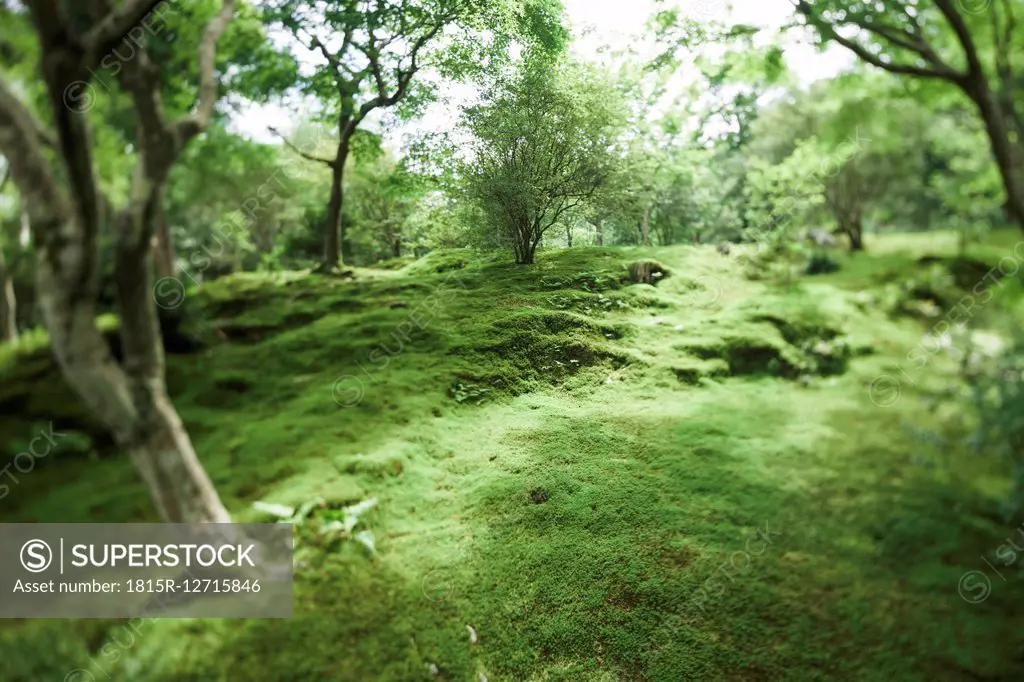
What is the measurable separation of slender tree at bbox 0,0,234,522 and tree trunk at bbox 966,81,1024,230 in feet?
18.2

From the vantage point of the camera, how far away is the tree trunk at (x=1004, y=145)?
4.09 m

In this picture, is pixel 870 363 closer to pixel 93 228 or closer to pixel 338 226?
pixel 338 226

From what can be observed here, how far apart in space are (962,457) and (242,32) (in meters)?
5.66

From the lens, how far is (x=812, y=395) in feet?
12.5

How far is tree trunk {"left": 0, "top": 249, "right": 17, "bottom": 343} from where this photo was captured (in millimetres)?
3619

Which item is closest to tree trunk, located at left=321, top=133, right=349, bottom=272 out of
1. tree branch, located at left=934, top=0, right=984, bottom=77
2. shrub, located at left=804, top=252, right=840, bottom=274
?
shrub, located at left=804, top=252, right=840, bottom=274

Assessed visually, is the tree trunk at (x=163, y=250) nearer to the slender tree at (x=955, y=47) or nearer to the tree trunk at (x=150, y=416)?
the tree trunk at (x=150, y=416)

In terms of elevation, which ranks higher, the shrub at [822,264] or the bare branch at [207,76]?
the bare branch at [207,76]

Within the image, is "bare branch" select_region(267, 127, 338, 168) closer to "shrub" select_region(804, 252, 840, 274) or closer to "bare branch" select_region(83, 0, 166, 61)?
"bare branch" select_region(83, 0, 166, 61)

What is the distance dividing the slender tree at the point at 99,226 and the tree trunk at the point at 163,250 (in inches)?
18.4

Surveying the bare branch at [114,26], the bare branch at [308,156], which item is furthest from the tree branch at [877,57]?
the bare branch at [114,26]

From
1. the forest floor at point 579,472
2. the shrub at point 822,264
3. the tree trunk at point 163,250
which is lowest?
the forest floor at point 579,472

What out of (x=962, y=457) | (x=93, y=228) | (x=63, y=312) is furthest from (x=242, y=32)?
(x=962, y=457)

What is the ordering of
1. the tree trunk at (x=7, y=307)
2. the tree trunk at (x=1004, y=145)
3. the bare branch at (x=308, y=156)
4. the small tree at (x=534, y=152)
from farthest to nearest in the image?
the tree trunk at (x=1004, y=145) < the bare branch at (x=308, y=156) < the small tree at (x=534, y=152) < the tree trunk at (x=7, y=307)
